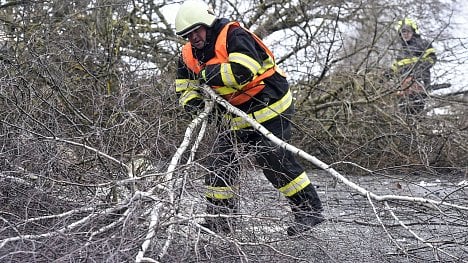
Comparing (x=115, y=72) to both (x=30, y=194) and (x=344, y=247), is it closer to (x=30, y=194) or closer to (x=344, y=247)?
(x=30, y=194)

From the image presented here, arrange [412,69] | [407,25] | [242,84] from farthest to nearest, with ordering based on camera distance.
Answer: [407,25] < [412,69] < [242,84]

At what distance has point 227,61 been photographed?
4.12m

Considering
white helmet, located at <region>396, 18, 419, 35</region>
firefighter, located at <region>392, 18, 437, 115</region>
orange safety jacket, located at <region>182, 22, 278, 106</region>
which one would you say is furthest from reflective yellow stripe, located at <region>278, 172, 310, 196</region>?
white helmet, located at <region>396, 18, 419, 35</region>

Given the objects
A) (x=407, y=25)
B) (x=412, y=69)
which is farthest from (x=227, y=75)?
(x=407, y=25)

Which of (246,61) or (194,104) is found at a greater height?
(246,61)

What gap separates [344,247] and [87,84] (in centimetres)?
281

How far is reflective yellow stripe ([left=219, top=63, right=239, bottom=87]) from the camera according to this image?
398cm

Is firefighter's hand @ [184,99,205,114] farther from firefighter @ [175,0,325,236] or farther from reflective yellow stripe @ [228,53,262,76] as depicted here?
reflective yellow stripe @ [228,53,262,76]

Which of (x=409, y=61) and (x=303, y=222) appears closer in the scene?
(x=303, y=222)

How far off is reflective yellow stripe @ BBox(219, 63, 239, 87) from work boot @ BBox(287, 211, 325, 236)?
0.93 metres

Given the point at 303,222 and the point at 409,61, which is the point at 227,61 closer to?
the point at 303,222

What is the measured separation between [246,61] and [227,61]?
0.18 m

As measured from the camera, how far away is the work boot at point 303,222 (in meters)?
3.41

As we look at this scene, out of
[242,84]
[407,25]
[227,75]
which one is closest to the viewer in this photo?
[227,75]
